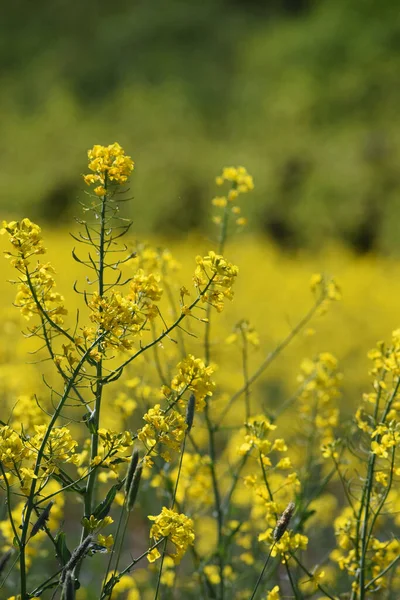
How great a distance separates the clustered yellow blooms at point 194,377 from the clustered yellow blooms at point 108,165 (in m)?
0.42

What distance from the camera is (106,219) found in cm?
176

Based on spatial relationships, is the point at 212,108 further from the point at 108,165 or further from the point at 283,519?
the point at 283,519

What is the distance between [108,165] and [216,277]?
1.17 feet

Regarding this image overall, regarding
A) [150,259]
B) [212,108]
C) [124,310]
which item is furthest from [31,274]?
[212,108]

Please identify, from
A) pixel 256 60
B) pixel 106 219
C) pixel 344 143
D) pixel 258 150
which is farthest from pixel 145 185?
pixel 106 219

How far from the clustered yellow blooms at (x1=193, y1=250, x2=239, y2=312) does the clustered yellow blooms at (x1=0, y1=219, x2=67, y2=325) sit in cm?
33

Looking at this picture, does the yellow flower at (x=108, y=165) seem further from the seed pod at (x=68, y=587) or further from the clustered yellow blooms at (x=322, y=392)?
the clustered yellow blooms at (x=322, y=392)

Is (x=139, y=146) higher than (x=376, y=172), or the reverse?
(x=139, y=146)

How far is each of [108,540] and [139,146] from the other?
17568 mm

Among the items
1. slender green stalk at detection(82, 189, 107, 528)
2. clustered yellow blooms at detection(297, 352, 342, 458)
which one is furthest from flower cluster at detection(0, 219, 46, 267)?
clustered yellow blooms at detection(297, 352, 342, 458)

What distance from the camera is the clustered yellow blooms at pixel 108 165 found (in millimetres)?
1712

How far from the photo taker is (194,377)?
5.57 feet

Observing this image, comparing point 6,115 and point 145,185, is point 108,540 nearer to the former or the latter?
point 145,185

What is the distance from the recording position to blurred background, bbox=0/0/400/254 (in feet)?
49.0
